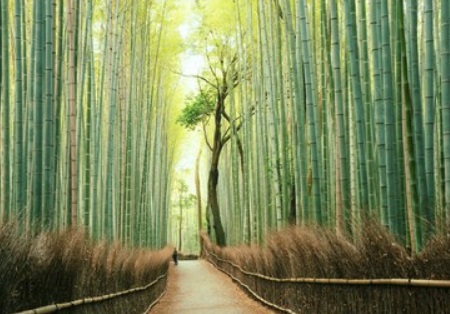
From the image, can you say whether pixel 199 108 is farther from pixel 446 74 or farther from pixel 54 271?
pixel 54 271

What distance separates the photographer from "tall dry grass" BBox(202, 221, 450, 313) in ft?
10.0

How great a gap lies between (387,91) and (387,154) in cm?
43

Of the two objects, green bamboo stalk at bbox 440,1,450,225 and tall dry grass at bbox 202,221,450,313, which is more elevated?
green bamboo stalk at bbox 440,1,450,225

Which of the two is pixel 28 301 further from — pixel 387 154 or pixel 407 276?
pixel 387 154

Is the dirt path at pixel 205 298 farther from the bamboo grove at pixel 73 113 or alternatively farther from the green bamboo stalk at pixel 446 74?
the green bamboo stalk at pixel 446 74

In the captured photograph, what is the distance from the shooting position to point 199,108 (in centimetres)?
1831

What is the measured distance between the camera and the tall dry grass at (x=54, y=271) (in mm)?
2631

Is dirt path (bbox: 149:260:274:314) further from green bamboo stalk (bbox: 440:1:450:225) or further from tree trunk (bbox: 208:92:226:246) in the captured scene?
green bamboo stalk (bbox: 440:1:450:225)

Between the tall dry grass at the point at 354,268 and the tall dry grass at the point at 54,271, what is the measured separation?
1745 millimetres

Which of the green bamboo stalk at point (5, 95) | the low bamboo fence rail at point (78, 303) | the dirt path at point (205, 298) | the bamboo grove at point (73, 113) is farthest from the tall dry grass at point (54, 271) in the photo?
the dirt path at point (205, 298)

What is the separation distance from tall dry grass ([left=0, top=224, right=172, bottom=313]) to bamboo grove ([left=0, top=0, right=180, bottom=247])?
9.8 inches

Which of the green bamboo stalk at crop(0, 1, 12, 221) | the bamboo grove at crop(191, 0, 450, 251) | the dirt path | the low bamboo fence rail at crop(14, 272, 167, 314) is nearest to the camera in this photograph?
the low bamboo fence rail at crop(14, 272, 167, 314)

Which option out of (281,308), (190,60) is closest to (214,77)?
(190,60)

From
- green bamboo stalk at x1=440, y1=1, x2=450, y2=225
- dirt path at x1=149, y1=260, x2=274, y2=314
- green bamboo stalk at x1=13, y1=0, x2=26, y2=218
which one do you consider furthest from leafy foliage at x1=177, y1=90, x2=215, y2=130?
Result: green bamboo stalk at x1=440, y1=1, x2=450, y2=225
